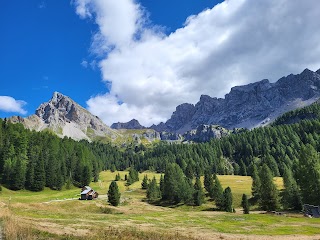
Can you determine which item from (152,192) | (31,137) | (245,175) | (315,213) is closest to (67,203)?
(152,192)

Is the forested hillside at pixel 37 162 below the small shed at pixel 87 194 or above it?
above

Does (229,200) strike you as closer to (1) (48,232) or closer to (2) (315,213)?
(2) (315,213)

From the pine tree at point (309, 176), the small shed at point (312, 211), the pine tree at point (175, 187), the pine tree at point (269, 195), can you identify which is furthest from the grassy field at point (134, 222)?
the pine tree at point (309, 176)

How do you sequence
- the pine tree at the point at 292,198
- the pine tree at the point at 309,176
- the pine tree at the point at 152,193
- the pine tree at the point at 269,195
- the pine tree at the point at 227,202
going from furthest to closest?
the pine tree at the point at 152,193 < the pine tree at the point at 227,202 < the pine tree at the point at 269,195 < the pine tree at the point at 292,198 < the pine tree at the point at 309,176

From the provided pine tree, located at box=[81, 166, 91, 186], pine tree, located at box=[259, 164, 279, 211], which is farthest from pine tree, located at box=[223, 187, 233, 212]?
pine tree, located at box=[81, 166, 91, 186]

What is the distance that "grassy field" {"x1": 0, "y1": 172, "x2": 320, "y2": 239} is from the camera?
1325 inches

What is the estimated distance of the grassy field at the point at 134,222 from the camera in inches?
1325

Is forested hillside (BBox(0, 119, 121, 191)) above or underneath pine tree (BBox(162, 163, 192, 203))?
above

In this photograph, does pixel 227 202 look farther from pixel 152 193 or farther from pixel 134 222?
pixel 134 222

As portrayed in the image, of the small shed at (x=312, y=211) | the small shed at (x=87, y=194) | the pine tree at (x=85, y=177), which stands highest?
the pine tree at (x=85, y=177)

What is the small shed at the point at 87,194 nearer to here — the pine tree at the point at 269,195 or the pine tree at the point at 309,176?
the pine tree at the point at 269,195

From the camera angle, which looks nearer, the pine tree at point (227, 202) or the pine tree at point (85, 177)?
the pine tree at point (227, 202)

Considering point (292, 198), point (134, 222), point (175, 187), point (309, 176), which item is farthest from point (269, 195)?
point (134, 222)

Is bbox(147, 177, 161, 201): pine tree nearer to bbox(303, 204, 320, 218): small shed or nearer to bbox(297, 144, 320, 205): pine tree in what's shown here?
bbox(297, 144, 320, 205): pine tree
